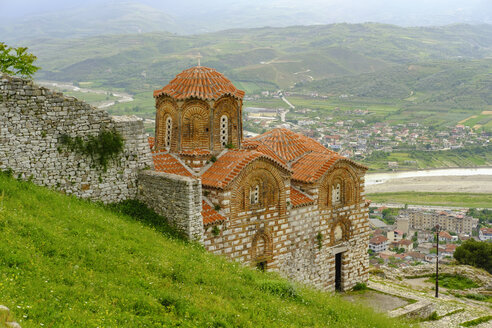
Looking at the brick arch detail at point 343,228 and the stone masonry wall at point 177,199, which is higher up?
the stone masonry wall at point 177,199

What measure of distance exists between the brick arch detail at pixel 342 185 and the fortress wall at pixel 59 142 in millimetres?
6954

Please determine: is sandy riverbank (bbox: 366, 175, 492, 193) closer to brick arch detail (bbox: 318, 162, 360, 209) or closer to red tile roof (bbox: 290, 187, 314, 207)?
brick arch detail (bbox: 318, 162, 360, 209)

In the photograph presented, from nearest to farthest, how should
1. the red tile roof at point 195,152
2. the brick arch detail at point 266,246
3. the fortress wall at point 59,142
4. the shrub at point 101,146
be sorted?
the fortress wall at point 59,142, the shrub at point 101,146, the brick arch detail at point 266,246, the red tile roof at point 195,152

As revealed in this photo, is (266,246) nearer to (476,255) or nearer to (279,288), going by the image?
(279,288)

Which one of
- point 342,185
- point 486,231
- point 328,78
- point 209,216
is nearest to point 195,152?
point 209,216

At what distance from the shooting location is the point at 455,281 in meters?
28.3

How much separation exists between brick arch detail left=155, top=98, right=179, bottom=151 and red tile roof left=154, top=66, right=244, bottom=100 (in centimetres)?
37

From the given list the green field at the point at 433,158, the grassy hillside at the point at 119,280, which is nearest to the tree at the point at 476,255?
the grassy hillside at the point at 119,280

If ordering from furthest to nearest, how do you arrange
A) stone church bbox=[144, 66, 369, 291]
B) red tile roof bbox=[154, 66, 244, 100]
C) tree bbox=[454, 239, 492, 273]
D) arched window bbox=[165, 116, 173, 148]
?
1. tree bbox=[454, 239, 492, 273]
2. arched window bbox=[165, 116, 173, 148]
3. red tile roof bbox=[154, 66, 244, 100]
4. stone church bbox=[144, 66, 369, 291]

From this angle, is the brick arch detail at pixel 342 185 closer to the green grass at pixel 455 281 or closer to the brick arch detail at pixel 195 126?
the brick arch detail at pixel 195 126

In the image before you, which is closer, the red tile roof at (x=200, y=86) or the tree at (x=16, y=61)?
the tree at (x=16, y=61)

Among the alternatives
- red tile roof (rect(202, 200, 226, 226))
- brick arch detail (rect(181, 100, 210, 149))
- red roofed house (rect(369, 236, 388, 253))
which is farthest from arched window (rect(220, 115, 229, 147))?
red roofed house (rect(369, 236, 388, 253))

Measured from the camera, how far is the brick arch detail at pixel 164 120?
18641mm

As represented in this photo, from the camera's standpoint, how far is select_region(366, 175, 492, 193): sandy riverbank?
82.1 meters
